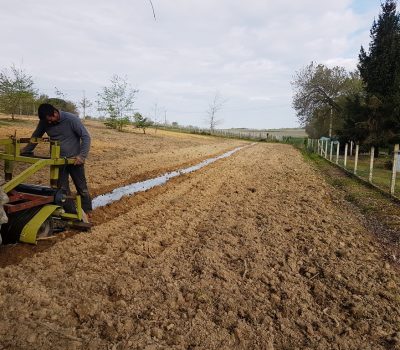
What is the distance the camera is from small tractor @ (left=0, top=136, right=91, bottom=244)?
15.4ft

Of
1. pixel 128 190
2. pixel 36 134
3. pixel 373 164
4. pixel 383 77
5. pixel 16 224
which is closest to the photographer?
pixel 16 224

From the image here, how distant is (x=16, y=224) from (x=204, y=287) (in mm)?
2578

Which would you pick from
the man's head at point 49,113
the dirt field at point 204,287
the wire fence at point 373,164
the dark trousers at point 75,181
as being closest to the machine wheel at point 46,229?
the dirt field at point 204,287

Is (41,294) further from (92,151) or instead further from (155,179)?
(92,151)

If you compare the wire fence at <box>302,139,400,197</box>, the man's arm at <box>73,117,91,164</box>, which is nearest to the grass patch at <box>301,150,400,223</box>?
the wire fence at <box>302,139,400,197</box>

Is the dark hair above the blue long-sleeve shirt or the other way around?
above

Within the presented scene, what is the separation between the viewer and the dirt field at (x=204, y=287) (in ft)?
11.0

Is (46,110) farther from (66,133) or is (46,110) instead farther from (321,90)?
(321,90)

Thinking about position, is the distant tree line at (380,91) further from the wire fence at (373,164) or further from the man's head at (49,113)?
the man's head at (49,113)

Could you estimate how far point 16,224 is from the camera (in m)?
4.82

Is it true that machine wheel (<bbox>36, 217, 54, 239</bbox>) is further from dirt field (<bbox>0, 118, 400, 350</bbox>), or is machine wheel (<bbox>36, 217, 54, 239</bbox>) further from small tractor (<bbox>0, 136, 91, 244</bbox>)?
dirt field (<bbox>0, 118, 400, 350</bbox>)

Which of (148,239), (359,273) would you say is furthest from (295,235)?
(148,239)

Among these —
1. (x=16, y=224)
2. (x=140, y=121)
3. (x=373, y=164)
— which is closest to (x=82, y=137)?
(x=16, y=224)

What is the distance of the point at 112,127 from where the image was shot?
43.2 m
